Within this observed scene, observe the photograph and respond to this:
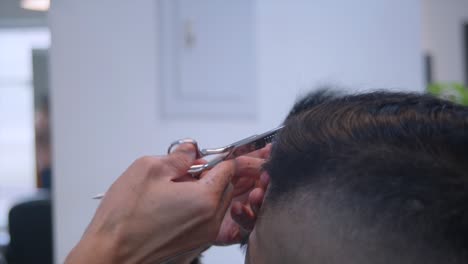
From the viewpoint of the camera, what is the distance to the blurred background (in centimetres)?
158

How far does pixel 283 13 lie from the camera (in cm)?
236

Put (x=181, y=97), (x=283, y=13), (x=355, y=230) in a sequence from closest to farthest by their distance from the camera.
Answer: (x=355, y=230) < (x=181, y=97) < (x=283, y=13)

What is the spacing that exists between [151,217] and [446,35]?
16.4ft

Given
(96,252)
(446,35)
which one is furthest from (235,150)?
(446,35)

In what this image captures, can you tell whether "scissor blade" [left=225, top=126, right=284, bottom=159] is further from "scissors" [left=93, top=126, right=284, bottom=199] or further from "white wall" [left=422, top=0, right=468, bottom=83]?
"white wall" [left=422, top=0, right=468, bottom=83]

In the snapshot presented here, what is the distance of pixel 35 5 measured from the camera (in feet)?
5.81

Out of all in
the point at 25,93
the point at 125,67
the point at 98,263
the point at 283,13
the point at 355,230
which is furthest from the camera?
the point at 283,13

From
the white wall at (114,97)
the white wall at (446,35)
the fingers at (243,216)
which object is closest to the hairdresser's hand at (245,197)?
the fingers at (243,216)

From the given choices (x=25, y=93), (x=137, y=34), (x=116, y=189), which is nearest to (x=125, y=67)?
(x=137, y=34)

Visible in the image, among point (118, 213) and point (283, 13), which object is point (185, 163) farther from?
point (283, 13)


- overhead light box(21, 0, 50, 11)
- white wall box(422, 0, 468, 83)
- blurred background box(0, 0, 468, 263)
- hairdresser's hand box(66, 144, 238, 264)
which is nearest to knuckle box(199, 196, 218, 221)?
hairdresser's hand box(66, 144, 238, 264)

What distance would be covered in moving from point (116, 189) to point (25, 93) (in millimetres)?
1516

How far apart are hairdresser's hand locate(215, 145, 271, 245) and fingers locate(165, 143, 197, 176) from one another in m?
0.07

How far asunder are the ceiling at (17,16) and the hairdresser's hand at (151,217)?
48.6 inches
